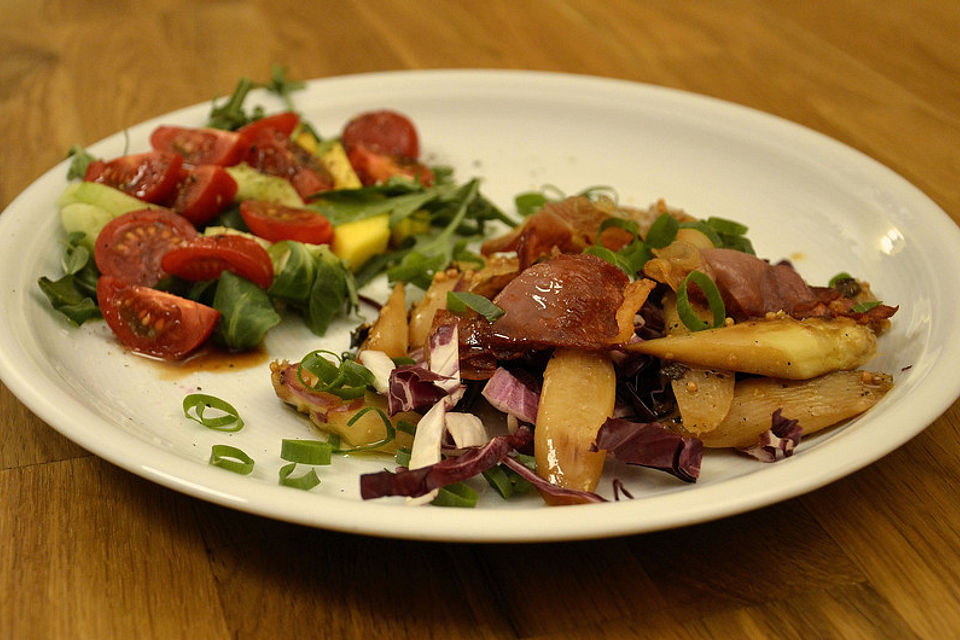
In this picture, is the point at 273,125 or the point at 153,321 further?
the point at 273,125

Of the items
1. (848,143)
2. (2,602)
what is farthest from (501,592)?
(848,143)

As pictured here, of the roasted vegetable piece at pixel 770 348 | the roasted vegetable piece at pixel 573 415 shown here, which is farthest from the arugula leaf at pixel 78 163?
the roasted vegetable piece at pixel 770 348

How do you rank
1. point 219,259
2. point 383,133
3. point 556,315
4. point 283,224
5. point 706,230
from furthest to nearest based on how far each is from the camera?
point 383,133 < point 283,224 < point 219,259 < point 706,230 < point 556,315

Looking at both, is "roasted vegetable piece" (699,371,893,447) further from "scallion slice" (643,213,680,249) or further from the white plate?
"scallion slice" (643,213,680,249)

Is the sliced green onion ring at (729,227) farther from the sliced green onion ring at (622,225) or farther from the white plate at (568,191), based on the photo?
the white plate at (568,191)

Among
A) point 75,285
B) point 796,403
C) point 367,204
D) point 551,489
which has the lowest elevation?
point 75,285

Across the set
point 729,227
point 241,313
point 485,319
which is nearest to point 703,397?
point 485,319

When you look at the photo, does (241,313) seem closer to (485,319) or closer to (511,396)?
(485,319)
